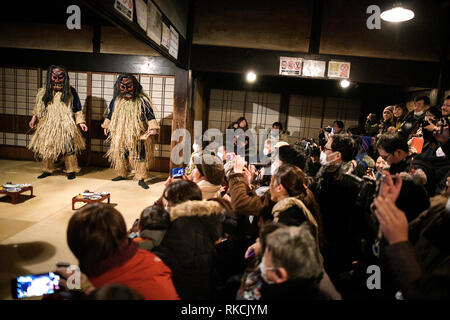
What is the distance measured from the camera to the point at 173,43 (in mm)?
4258

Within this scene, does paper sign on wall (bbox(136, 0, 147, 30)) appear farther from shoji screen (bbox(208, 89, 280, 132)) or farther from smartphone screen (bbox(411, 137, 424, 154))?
shoji screen (bbox(208, 89, 280, 132))

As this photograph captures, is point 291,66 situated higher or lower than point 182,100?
higher

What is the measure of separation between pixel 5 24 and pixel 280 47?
6.16 metres

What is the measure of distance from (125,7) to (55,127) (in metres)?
3.72

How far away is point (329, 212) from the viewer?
238 cm

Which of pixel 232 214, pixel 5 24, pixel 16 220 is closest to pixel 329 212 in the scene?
pixel 232 214

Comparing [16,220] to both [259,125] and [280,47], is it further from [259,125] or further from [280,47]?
[259,125]

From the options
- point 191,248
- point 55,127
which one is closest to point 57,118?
point 55,127

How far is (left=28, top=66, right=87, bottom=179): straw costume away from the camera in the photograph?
528cm

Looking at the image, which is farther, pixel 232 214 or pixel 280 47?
pixel 280 47

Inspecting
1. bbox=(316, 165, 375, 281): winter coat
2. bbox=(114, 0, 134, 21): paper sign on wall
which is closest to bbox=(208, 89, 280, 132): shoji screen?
bbox=(114, 0, 134, 21): paper sign on wall

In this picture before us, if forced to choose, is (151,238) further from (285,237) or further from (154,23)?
(154,23)

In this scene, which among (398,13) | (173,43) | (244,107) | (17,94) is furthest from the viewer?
(244,107)

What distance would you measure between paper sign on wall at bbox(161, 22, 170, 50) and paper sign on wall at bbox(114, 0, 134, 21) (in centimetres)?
100
